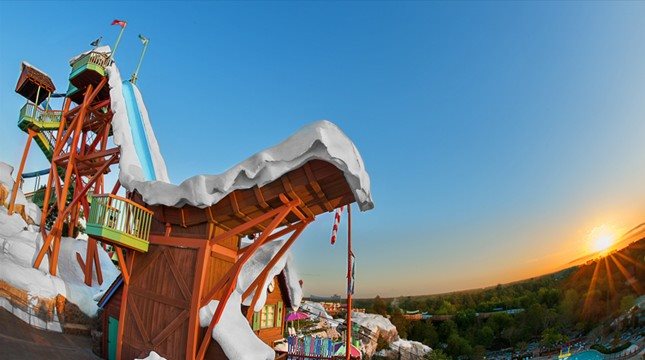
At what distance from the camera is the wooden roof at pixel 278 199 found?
23.4 feet

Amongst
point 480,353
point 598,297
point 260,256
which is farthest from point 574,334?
point 260,256

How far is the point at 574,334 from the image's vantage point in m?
44.5

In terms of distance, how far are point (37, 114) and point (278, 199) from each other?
62.8 feet

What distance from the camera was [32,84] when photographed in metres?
20.0

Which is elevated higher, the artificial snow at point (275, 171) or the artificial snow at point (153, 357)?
the artificial snow at point (275, 171)

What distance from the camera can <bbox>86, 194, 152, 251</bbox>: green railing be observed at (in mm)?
8039

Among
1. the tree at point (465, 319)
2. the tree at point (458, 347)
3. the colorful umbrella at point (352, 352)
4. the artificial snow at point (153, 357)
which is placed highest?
the artificial snow at point (153, 357)

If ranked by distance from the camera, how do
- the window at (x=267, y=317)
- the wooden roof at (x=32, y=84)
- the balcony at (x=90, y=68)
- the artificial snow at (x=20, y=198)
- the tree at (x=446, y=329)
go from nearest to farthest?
the window at (x=267, y=317) < the balcony at (x=90, y=68) < the artificial snow at (x=20, y=198) < the wooden roof at (x=32, y=84) < the tree at (x=446, y=329)

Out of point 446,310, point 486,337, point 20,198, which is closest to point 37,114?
point 20,198

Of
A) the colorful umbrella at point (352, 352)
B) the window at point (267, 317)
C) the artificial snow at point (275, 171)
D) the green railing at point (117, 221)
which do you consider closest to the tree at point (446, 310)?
the colorful umbrella at point (352, 352)

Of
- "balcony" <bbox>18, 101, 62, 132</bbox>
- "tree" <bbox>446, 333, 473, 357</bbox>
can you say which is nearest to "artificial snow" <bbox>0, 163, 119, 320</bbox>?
"balcony" <bbox>18, 101, 62, 132</bbox>

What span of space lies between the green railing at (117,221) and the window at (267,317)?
21.7 feet

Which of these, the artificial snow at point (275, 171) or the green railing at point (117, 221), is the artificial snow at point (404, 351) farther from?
the artificial snow at point (275, 171)

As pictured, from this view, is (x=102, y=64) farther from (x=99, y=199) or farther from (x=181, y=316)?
(x=181, y=316)
